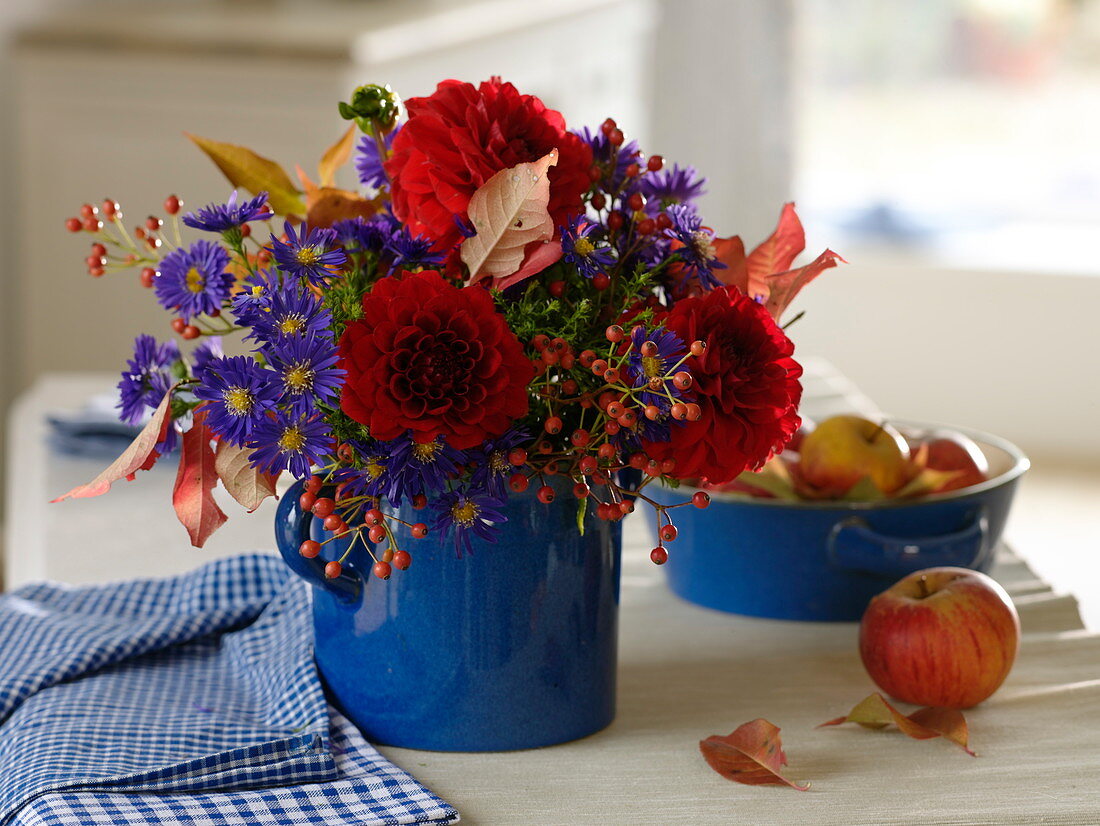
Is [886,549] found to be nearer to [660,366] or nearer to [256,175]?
[660,366]

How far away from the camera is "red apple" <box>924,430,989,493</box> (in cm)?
109

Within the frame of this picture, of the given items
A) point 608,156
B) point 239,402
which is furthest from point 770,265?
point 239,402

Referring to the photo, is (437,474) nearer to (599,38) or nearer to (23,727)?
(23,727)

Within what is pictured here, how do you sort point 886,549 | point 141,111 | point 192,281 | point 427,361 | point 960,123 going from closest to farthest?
point 427,361 < point 192,281 < point 886,549 < point 141,111 < point 960,123

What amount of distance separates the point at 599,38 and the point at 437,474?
2.93 m

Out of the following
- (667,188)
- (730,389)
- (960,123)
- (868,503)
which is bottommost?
(868,503)

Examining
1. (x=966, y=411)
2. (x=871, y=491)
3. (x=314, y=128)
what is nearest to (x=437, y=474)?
(x=871, y=491)

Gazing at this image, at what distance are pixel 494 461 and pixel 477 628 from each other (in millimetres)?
124

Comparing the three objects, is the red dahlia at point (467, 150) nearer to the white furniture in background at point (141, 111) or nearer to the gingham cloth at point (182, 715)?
the gingham cloth at point (182, 715)

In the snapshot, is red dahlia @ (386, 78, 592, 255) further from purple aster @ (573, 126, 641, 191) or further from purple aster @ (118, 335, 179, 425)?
purple aster @ (118, 335, 179, 425)

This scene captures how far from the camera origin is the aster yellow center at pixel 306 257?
0.72m

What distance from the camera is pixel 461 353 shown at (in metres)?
0.68

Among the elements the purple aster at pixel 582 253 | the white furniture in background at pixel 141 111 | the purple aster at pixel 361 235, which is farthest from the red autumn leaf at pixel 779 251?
the white furniture in background at pixel 141 111

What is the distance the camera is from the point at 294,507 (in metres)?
0.80
